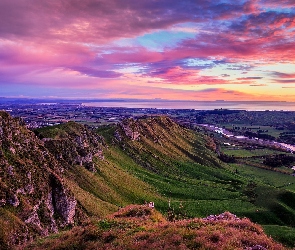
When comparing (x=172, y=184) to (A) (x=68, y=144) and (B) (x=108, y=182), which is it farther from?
(A) (x=68, y=144)

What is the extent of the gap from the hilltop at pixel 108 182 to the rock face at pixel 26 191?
6.9 inches

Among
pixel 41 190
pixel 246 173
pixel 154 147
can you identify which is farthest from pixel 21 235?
pixel 246 173

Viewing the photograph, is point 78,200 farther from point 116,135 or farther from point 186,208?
point 116,135

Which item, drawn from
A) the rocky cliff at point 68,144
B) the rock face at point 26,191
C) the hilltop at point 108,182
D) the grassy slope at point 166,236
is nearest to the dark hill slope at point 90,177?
the rocky cliff at point 68,144

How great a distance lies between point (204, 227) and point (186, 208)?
79319 millimetres

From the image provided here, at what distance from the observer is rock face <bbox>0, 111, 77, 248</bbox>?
45.6 m

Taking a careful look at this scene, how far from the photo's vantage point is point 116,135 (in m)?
159

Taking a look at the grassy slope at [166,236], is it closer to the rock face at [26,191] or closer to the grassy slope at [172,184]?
the rock face at [26,191]

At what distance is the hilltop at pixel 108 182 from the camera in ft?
172

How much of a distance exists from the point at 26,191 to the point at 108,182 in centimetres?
4837

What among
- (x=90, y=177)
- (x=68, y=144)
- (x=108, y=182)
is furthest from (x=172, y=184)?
(x=68, y=144)

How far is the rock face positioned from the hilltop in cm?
17

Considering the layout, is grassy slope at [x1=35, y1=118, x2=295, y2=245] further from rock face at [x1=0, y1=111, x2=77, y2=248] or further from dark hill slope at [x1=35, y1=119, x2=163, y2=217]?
rock face at [x1=0, y1=111, x2=77, y2=248]

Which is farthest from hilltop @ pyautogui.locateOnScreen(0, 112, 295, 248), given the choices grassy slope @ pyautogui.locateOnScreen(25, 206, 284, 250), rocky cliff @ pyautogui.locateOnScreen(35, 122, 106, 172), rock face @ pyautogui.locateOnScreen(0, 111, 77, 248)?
grassy slope @ pyautogui.locateOnScreen(25, 206, 284, 250)
